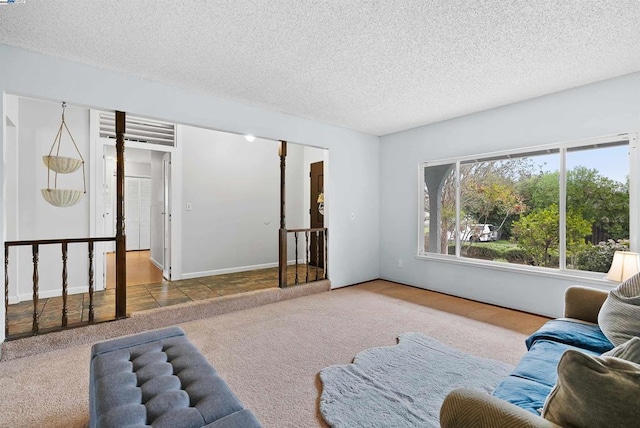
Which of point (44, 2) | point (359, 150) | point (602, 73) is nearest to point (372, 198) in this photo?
point (359, 150)

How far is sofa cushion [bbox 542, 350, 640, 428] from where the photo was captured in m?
0.78

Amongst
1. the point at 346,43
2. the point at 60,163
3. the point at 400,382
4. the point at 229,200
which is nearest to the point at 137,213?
the point at 229,200

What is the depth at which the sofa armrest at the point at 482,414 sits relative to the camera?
3.05 ft

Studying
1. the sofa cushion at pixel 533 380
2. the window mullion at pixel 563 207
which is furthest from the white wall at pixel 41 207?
the window mullion at pixel 563 207

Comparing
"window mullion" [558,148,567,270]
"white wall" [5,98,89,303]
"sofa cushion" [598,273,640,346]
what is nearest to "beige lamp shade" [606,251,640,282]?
"window mullion" [558,148,567,270]

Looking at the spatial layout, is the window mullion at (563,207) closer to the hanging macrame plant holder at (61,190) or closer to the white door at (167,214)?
the white door at (167,214)

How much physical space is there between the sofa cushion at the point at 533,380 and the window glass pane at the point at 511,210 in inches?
85.8

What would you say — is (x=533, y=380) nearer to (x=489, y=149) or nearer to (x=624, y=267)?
(x=624, y=267)

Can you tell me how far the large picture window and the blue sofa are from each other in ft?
4.72

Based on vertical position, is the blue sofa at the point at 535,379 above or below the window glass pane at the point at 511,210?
below

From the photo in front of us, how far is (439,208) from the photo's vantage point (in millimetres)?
4773

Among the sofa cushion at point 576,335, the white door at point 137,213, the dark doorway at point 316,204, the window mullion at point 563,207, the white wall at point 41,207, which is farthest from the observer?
the white door at point 137,213

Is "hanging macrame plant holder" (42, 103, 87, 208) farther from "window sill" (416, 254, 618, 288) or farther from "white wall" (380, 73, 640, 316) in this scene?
"window sill" (416, 254, 618, 288)

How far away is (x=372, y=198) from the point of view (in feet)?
17.9
